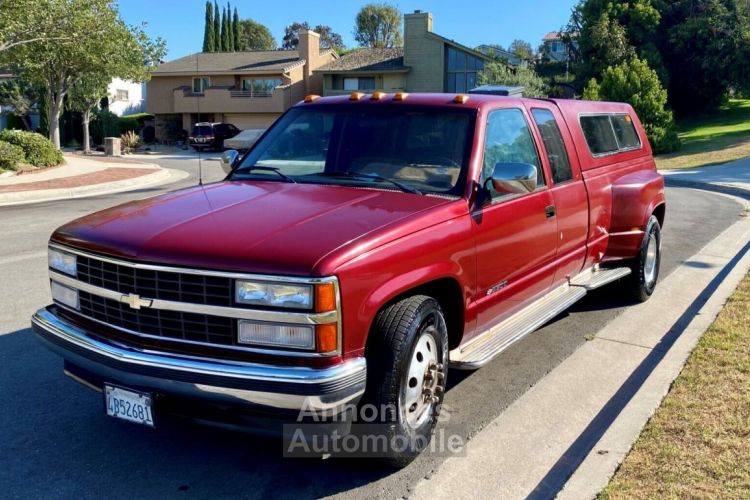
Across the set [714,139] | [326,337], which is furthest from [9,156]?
[714,139]

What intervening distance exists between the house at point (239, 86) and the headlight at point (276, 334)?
45417mm

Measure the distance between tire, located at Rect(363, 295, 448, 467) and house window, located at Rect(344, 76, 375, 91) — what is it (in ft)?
157

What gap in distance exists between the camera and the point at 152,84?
51906 mm

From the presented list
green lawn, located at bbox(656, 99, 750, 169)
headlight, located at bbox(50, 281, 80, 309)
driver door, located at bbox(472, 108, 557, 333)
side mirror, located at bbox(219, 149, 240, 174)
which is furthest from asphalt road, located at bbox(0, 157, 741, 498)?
green lawn, located at bbox(656, 99, 750, 169)

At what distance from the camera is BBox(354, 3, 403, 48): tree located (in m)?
80.3

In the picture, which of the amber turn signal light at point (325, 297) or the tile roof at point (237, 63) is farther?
the tile roof at point (237, 63)

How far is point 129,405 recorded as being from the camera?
336 cm

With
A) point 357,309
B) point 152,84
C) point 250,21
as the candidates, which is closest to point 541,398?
point 357,309

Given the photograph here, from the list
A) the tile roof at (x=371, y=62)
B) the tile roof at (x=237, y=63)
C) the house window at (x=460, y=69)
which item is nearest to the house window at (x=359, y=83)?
the tile roof at (x=371, y=62)

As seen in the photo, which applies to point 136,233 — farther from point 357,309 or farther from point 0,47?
point 0,47

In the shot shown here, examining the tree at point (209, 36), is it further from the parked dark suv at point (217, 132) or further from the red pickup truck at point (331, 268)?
the red pickup truck at point (331, 268)

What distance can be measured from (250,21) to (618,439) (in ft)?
317

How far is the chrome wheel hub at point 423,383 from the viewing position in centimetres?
364

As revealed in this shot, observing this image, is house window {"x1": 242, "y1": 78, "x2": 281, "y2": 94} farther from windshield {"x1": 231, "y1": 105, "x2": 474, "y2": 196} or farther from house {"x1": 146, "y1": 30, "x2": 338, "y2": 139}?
windshield {"x1": 231, "y1": 105, "x2": 474, "y2": 196}
